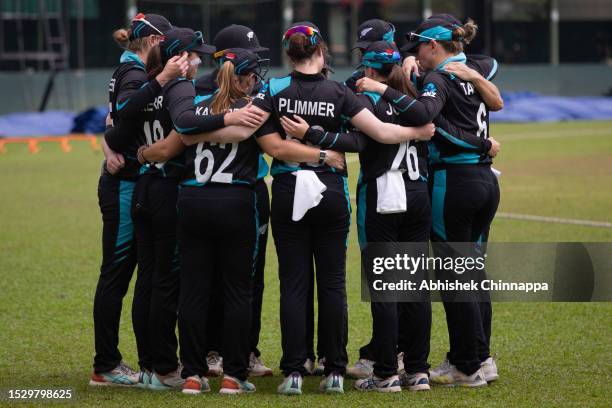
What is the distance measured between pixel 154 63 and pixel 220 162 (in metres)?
0.77

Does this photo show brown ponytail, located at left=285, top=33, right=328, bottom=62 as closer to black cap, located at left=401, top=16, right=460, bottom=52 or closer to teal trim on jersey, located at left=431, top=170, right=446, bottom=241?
black cap, located at left=401, top=16, right=460, bottom=52

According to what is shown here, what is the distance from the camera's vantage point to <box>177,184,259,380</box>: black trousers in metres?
6.27

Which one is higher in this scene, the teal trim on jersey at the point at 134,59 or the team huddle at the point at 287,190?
the teal trim on jersey at the point at 134,59

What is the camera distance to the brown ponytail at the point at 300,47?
6.21 metres

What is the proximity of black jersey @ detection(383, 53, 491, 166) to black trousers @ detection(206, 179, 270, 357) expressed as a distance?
1.08 meters

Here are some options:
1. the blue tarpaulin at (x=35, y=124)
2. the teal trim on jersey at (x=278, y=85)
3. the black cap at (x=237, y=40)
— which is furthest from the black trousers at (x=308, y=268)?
the blue tarpaulin at (x=35, y=124)

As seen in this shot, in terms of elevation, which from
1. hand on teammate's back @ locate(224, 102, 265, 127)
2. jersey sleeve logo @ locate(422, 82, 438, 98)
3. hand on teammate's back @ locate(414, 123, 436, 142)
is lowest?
hand on teammate's back @ locate(414, 123, 436, 142)

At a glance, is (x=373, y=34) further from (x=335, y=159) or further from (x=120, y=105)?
(x=120, y=105)

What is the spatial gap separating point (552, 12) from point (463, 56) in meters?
33.0

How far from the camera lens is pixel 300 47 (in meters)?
6.22

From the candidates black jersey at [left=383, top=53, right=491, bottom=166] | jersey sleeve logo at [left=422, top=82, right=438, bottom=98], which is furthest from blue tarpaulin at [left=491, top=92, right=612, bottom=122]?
jersey sleeve logo at [left=422, top=82, right=438, bottom=98]

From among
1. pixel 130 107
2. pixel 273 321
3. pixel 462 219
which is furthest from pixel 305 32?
pixel 273 321

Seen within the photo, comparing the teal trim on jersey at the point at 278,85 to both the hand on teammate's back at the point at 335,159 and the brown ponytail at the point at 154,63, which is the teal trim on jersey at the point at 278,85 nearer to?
the hand on teammate's back at the point at 335,159

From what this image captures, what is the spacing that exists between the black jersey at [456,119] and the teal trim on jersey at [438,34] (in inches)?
5.6
